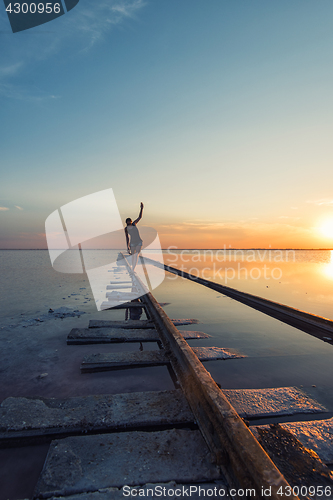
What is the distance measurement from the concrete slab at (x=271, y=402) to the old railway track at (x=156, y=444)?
126 millimetres

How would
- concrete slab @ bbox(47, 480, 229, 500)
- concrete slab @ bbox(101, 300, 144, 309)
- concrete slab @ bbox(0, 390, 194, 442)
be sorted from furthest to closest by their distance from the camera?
1. concrete slab @ bbox(101, 300, 144, 309)
2. concrete slab @ bbox(0, 390, 194, 442)
3. concrete slab @ bbox(47, 480, 229, 500)

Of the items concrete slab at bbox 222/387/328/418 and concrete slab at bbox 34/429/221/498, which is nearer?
concrete slab at bbox 34/429/221/498

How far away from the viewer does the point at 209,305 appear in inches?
245

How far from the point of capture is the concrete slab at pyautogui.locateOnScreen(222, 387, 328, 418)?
6.31 ft

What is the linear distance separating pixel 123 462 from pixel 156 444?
222mm

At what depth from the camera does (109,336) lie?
3496 mm

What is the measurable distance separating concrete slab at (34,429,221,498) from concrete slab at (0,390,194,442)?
120mm

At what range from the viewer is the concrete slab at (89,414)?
161 centimetres

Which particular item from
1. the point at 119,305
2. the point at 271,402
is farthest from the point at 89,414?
the point at 119,305

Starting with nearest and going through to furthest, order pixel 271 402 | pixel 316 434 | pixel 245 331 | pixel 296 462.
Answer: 1. pixel 296 462
2. pixel 316 434
3. pixel 271 402
4. pixel 245 331

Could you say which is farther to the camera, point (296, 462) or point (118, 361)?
point (118, 361)

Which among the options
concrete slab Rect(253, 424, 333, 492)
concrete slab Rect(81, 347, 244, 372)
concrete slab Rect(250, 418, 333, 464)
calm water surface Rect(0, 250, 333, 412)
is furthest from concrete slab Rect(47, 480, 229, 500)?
concrete slab Rect(81, 347, 244, 372)

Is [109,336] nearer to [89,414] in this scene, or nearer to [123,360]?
[123,360]

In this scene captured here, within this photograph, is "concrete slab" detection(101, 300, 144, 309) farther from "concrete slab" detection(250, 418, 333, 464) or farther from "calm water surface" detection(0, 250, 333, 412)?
"concrete slab" detection(250, 418, 333, 464)
